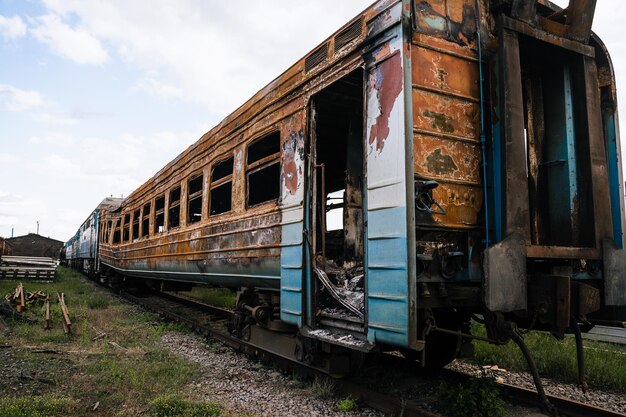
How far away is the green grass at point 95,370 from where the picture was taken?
3.91 metres

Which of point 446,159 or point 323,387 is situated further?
point 323,387

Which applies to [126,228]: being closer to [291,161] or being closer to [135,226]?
[135,226]

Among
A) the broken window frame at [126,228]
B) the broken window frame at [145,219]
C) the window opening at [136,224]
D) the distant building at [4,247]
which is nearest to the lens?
the broken window frame at [145,219]

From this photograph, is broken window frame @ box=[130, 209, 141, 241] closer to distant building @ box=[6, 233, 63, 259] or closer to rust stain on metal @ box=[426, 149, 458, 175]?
rust stain on metal @ box=[426, 149, 458, 175]

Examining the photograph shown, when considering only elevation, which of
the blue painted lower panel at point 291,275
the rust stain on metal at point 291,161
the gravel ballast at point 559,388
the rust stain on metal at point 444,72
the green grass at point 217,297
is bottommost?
the gravel ballast at point 559,388

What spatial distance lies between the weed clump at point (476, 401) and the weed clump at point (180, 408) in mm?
1870

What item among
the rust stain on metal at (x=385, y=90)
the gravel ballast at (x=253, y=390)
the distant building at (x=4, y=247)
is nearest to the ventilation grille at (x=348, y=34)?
the rust stain on metal at (x=385, y=90)

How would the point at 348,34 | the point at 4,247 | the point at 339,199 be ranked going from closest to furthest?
the point at 348,34 < the point at 339,199 < the point at 4,247

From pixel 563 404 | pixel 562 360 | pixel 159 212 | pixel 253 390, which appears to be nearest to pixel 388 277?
pixel 563 404

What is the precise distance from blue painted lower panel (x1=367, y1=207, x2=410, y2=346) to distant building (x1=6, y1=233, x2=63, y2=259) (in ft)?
182

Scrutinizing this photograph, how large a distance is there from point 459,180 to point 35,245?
58553 millimetres

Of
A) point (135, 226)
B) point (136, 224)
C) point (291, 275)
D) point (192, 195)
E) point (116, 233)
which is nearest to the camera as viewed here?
point (291, 275)

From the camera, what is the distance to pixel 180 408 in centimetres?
377

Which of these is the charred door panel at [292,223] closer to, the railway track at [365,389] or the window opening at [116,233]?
the railway track at [365,389]
